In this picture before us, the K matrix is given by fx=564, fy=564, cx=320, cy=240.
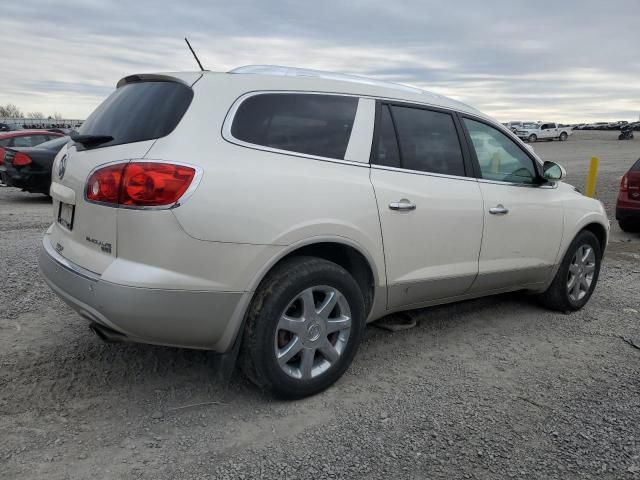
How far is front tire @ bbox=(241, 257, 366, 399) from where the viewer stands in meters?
2.94

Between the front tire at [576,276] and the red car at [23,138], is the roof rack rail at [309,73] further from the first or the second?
the red car at [23,138]

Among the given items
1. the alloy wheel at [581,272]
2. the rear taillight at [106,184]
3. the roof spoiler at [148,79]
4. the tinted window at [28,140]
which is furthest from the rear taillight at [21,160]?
the alloy wheel at [581,272]

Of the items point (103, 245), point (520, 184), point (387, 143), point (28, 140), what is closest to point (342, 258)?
point (387, 143)

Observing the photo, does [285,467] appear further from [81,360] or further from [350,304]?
[81,360]

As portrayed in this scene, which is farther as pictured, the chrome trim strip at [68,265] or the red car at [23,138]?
the red car at [23,138]

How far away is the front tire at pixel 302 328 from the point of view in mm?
2938

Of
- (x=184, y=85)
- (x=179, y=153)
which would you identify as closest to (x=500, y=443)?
(x=179, y=153)

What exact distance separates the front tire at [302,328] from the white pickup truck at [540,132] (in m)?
47.4

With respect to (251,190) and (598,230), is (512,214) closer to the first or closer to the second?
(598,230)

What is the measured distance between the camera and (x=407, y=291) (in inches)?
145

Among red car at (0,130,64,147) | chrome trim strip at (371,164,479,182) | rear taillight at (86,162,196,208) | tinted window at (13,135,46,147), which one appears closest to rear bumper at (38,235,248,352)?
rear taillight at (86,162,196,208)

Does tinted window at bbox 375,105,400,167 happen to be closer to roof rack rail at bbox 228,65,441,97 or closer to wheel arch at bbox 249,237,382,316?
roof rack rail at bbox 228,65,441,97

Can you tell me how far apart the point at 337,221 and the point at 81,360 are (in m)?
1.89

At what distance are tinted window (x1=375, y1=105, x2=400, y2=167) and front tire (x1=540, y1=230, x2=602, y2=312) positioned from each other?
2.16 meters
